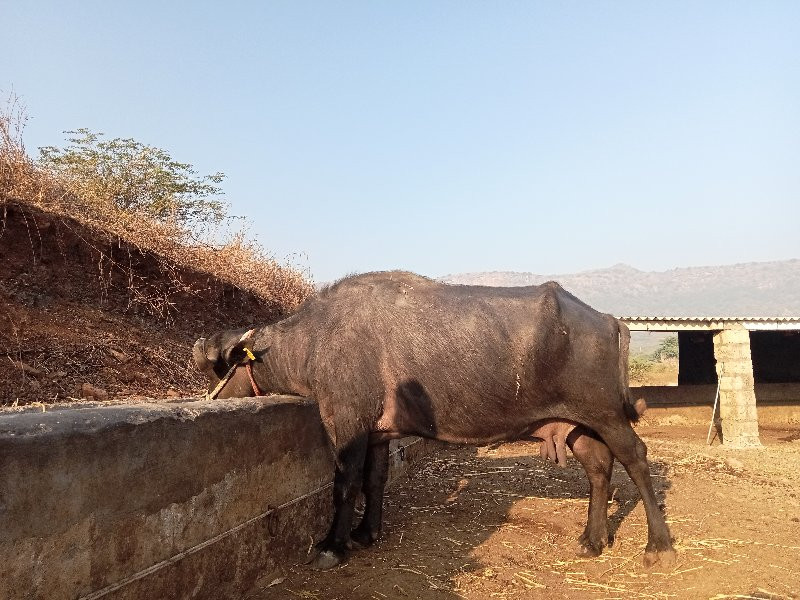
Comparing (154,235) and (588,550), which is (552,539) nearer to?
(588,550)

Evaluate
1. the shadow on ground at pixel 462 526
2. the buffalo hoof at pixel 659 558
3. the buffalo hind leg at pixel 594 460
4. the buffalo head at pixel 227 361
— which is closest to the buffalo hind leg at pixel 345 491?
the shadow on ground at pixel 462 526

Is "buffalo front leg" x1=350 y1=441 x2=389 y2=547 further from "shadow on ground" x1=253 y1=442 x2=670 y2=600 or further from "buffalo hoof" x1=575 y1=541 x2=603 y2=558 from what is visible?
"buffalo hoof" x1=575 y1=541 x2=603 y2=558

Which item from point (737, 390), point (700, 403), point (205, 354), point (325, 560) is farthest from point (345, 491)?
point (700, 403)

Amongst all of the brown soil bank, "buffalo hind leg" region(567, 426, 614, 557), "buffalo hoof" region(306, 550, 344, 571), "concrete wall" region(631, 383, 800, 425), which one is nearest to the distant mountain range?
"concrete wall" region(631, 383, 800, 425)

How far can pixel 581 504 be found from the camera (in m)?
6.73

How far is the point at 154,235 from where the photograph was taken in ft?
36.6

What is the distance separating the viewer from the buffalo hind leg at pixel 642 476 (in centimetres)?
492

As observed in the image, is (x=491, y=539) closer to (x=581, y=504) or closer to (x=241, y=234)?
(x=581, y=504)

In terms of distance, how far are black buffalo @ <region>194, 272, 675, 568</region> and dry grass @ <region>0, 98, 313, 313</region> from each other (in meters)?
5.91

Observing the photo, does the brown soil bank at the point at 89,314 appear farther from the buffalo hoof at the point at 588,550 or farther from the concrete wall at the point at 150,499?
the buffalo hoof at the point at 588,550

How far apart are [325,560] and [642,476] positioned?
2780 millimetres

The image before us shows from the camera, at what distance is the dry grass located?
9.09m

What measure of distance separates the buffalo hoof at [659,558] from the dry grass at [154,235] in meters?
8.08

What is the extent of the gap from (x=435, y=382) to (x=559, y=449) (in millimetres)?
1261
